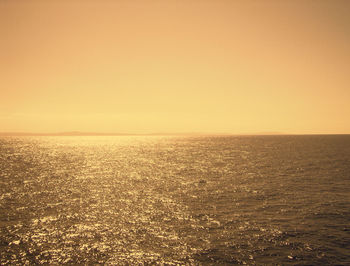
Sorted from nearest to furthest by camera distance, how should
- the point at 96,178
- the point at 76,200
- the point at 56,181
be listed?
the point at 76,200, the point at 56,181, the point at 96,178

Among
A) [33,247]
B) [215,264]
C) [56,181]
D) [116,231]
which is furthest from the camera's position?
[56,181]

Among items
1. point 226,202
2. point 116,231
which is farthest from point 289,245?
point 116,231

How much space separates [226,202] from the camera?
43.1m

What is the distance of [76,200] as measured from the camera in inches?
1786

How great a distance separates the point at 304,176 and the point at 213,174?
2560cm

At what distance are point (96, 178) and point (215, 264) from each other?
5382cm

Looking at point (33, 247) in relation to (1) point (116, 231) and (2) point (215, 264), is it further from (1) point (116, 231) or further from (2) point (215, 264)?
(2) point (215, 264)

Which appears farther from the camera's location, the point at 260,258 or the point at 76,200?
the point at 76,200

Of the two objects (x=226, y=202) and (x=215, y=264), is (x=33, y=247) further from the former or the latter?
(x=226, y=202)

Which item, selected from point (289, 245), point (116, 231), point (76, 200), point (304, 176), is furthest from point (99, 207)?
point (304, 176)

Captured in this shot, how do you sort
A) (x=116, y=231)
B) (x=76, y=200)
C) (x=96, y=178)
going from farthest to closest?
(x=96, y=178), (x=76, y=200), (x=116, y=231)

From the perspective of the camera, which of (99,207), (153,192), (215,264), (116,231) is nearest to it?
(215,264)

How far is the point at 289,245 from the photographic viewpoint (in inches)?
1050

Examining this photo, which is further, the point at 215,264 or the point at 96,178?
the point at 96,178
